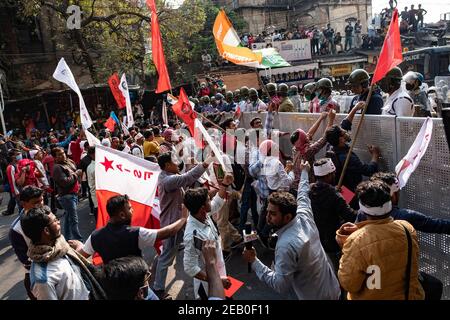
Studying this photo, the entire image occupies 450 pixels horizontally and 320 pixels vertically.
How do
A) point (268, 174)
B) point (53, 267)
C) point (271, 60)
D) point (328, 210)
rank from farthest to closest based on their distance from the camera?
point (271, 60), point (268, 174), point (328, 210), point (53, 267)

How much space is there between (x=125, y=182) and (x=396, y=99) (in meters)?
3.23

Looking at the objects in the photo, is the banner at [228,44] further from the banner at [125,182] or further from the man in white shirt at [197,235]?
the man in white shirt at [197,235]

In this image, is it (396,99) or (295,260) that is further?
(396,99)

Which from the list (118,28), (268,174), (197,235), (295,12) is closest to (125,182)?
(197,235)

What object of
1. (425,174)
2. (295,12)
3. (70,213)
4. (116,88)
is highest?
(295,12)

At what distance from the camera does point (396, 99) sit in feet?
15.0

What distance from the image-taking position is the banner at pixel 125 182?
12.3ft

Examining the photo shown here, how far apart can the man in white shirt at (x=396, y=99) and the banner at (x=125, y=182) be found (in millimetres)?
2877

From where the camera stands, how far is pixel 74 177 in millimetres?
6586

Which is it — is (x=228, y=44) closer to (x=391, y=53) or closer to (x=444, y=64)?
(x=391, y=53)

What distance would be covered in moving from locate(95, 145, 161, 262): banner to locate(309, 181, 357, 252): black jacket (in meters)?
1.58

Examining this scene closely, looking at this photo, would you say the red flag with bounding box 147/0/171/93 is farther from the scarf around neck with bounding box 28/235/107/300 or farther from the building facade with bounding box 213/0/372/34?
the building facade with bounding box 213/0/372/34

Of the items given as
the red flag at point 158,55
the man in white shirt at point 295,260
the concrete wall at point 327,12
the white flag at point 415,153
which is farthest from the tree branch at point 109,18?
the man in white shirt at point 295,260
